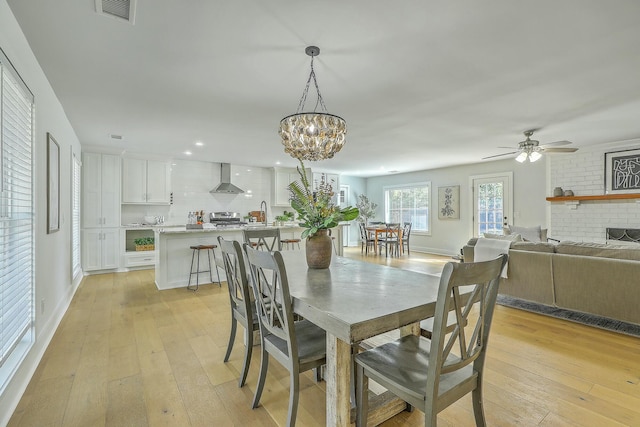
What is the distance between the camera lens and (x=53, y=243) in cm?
303

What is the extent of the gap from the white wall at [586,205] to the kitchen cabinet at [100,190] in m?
8.66

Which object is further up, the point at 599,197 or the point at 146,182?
the point at 146,182

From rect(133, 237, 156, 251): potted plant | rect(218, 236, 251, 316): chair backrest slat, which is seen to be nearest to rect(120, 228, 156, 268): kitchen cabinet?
rect(133, 237, 156, 251): potted plant

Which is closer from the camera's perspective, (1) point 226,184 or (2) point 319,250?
(2) point 319,250

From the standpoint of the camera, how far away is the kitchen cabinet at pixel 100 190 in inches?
216

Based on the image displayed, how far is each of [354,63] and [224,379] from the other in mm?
2601

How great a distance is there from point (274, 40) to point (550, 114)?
136 inches

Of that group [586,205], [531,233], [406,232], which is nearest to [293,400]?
[531,233]

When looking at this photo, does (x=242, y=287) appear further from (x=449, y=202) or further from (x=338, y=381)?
(x=449, y=202)

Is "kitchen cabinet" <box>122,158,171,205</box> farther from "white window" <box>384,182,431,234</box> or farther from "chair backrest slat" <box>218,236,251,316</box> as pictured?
"white window" <box>384,182,431,234</box>

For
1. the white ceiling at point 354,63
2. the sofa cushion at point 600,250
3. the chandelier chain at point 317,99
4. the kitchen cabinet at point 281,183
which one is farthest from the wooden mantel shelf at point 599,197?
the kitchen cabinet at point 281,183

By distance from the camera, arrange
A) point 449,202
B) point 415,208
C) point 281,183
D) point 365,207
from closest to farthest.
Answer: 1. point 449,202
2. point 281,183
3. point 415,208
4. point 365,207

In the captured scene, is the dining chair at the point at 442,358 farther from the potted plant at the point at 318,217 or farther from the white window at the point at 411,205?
the white window at the point at 411,205

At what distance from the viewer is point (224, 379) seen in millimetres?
2107
